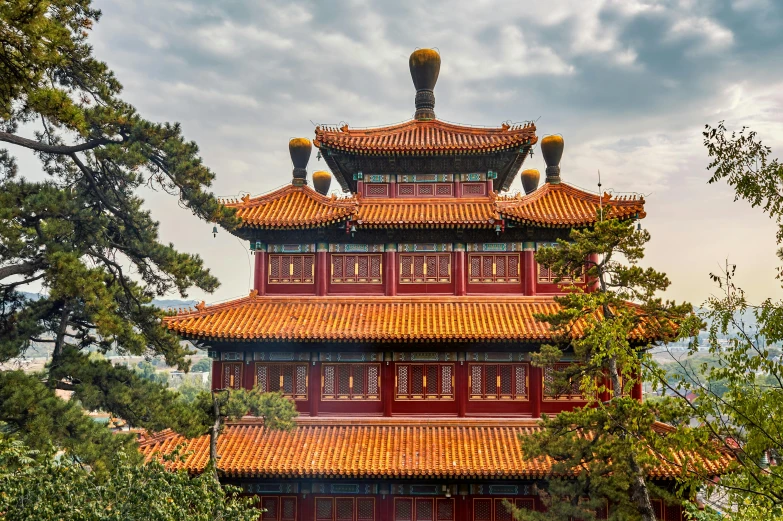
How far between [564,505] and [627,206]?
1020 centimetres


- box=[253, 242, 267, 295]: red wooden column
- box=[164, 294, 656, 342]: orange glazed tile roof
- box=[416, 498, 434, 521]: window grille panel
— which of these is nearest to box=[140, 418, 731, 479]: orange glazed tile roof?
box=[416, 498, 434, 521]: window grille panel

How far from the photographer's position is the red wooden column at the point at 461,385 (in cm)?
1825

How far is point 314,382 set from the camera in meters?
18.7

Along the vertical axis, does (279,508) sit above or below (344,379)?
below

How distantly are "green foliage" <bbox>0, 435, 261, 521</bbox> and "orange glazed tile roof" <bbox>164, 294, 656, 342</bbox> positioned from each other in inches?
281

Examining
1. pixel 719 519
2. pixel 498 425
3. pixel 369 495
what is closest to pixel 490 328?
pixel 498 425

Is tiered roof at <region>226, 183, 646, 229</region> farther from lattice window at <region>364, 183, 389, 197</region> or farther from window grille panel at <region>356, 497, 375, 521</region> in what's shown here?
window grille panel at <region>356, 497, 375, 521</region>

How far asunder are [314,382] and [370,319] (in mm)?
2799

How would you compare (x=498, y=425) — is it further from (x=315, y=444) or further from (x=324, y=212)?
(x=324, y=212)

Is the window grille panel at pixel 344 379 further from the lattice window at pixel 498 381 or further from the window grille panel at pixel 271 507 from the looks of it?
the lattice window at pixel 498 381

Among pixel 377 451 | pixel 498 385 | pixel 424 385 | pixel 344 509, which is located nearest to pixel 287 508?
pixel 344 509

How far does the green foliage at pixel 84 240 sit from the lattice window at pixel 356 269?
643 centimetres

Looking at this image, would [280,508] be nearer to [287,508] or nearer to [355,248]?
[287,508]

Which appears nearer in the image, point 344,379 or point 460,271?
point 344,379
